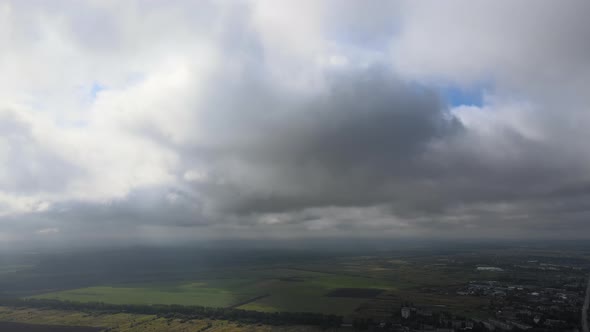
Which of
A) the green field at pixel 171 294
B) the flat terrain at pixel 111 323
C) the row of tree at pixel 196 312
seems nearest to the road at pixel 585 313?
the row of tree at pixel 196 312

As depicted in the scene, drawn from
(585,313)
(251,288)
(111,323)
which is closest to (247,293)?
(251,288)

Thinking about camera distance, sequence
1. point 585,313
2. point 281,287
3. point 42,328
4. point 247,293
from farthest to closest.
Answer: point 281,287, point 247,293, point 585,313, point 42,328

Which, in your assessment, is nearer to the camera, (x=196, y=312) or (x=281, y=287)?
(x=196, y=312)

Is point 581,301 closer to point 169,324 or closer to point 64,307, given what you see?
point 169,324

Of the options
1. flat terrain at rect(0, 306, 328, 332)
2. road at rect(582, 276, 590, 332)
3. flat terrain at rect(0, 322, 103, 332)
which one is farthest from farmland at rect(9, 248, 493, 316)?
flat terrain at rect(0, 322, 103, 332)

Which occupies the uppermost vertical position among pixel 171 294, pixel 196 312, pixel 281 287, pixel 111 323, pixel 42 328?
pixel 42 328

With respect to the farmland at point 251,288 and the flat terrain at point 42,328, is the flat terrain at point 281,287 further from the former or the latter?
the flat terrain at point 42,328

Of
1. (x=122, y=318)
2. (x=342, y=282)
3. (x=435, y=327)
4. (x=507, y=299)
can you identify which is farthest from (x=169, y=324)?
(x=507, y=299)

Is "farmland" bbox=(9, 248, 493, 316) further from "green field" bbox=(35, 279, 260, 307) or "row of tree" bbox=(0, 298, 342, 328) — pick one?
"row of tree" bbox=(0, 298, 342, 328)

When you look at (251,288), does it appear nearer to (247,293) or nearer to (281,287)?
(281,287)

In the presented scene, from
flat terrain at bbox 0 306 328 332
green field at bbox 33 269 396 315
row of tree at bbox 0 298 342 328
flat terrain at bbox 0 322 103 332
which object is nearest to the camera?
flat terrain at bbox 0 322 103 332
